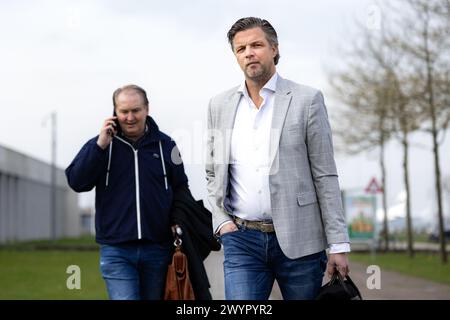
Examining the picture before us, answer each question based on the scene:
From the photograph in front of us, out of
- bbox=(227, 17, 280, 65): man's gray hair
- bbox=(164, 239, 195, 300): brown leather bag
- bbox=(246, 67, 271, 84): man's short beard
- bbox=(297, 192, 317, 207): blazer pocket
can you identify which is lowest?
bbox=(164, 239, 195, 300): brown leather bag

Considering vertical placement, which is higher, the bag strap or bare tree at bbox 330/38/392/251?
bare tree at bbox 330/38/392/251

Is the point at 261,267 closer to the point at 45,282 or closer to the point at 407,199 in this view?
the point at 45,282

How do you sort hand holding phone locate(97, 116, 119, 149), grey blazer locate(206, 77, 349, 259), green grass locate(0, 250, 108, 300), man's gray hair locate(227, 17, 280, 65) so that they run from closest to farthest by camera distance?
grey blazer locate(206, 77, 349, 259), man's gray hair locate(227, 17, 280, 65), hand holding phone locate(97, 116, 119, 149), green grass locate(0, 250, 108, 300)

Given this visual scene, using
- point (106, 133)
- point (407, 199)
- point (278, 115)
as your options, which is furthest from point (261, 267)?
point (407, 199)

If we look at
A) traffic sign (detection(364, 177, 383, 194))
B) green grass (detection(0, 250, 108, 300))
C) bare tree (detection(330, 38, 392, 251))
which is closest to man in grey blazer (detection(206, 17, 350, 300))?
green grass (detection(0, 250, 108, 300))

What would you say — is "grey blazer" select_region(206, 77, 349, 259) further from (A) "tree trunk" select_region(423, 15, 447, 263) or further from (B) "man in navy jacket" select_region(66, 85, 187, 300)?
(A) "tree trunk" select_region(423, 15, 447, 263)

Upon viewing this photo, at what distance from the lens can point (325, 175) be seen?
448 cm

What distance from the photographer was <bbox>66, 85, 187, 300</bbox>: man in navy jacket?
578cm

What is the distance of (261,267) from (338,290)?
0.40 meters

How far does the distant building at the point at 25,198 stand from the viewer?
5381 cm

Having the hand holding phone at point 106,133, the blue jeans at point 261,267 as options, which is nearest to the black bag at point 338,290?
the blue jeans at point 261,267

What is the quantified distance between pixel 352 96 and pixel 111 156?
2351cm

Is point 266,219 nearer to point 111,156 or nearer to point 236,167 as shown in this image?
point 236,167

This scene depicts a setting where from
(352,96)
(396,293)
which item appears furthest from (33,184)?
(396,293)
